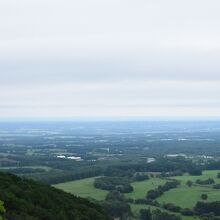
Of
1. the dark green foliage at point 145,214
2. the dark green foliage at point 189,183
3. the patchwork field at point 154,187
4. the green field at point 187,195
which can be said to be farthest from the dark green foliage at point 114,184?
the dark green foliage at point 145,214

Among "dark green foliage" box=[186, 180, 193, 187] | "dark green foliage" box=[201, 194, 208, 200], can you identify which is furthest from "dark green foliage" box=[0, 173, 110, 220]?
"dark green foliage" box=[186, 180, 193, 187]

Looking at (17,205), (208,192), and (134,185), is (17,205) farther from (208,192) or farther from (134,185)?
(134,185)

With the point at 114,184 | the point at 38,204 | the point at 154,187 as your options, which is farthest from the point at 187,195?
the point at 38,204

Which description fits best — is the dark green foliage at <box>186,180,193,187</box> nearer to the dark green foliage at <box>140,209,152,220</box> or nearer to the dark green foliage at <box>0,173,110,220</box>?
the dark green foliage at <box>140,209,152,220</box>

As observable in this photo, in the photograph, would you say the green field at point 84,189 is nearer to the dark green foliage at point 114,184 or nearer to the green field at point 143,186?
the dark green foliage at point 114,184

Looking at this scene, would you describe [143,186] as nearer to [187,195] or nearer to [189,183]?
[189,183]

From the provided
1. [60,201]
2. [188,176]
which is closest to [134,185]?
[188,176]
